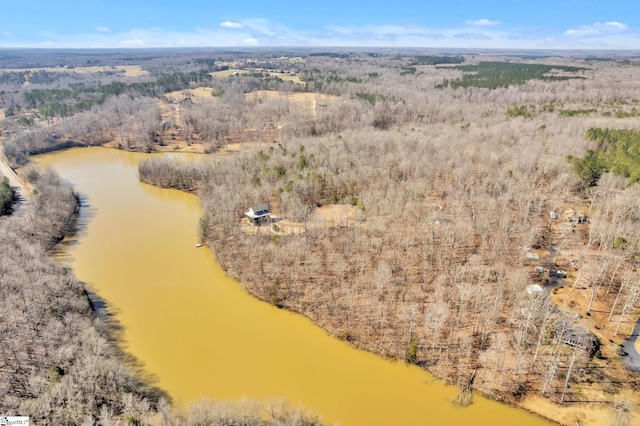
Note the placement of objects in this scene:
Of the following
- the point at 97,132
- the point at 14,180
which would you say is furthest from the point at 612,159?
the point at 97,132

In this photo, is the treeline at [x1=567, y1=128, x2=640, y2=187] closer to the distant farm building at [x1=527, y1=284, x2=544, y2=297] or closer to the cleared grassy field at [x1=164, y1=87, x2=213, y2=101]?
the distant farm building at [x1=527, y1=284, x2=544, y2=297]

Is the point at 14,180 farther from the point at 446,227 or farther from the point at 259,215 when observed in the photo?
the point at 446,227

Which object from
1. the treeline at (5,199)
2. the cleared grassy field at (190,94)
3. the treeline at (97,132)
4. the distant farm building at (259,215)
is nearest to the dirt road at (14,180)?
the treeline at (5,199)

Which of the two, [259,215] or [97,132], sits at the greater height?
[259,215]

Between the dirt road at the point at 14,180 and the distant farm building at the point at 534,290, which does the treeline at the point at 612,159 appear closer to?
the distant farm building at the point at 534,290

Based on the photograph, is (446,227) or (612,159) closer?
(446,227)

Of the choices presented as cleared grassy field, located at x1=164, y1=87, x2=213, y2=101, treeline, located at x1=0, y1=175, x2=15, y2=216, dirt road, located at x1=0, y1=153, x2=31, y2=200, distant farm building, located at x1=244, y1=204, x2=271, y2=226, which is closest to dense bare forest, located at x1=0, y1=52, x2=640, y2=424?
distant farm building, located at x1=244, y1=204, x2=271, y2=226

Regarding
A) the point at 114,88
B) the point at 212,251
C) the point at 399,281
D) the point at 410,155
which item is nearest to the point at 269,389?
the point at 399,281

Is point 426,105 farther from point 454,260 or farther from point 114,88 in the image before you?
point 114,88
